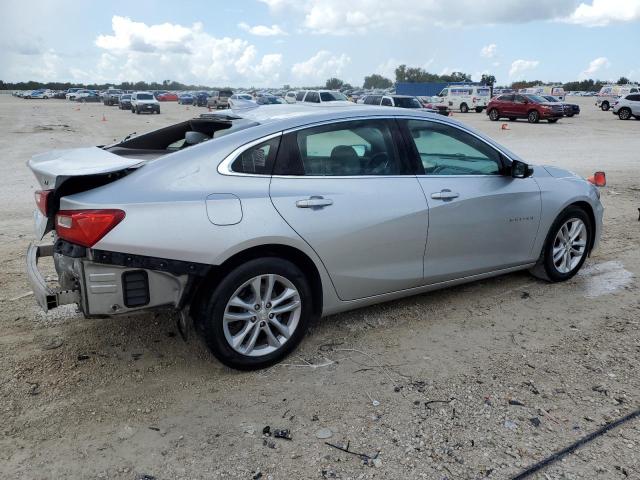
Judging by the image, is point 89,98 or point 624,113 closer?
point 624,113

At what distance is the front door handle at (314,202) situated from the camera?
136 inches

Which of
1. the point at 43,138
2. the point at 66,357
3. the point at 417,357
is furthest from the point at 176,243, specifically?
the point at 43,138

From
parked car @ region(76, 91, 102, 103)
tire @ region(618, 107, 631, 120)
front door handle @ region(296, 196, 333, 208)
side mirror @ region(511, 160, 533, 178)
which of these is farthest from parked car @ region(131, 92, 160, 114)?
front door handle @ region(296, 196, 333, 208)

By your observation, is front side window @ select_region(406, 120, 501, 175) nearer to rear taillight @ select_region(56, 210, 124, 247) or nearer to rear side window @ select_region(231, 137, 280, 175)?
rear side window @ select_region(231, 137, 280, 175)

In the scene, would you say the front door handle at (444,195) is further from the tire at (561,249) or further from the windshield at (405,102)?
the windshield at (405,102)

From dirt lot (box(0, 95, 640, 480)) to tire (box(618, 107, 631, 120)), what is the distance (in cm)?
3252

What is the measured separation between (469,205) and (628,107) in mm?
33688

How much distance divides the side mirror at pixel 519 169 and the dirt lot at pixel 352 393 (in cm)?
107

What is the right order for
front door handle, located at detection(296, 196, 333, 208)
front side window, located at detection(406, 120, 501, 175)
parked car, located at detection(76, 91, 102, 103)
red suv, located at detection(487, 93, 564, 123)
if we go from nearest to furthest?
front door handle, located at detection(296, 196, 333, 208), front side window, located at detection(406, 120, 501, 175), red suv, located at detection(487, 93, 564, 123), parked car, located at detection(76, 91, 102, 103)

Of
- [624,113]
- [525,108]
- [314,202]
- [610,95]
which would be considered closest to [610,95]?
[610,95]

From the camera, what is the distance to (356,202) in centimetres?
368

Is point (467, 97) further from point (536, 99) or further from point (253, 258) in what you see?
point (253, 258)

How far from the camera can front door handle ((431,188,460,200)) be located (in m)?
4.01

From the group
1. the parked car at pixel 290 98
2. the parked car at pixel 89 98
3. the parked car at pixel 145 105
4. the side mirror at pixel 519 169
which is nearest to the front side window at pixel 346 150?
the side mirror at pixel 519 169
